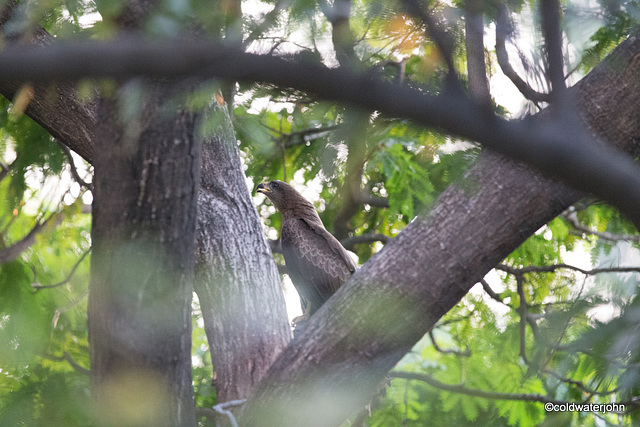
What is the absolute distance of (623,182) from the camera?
114 centimetres

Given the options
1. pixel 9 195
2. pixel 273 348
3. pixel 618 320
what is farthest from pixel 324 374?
pixel 9 195

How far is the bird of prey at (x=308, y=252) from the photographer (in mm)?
5535

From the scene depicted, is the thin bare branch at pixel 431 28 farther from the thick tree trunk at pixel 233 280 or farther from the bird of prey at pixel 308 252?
the bird of prey at pixel 308 252

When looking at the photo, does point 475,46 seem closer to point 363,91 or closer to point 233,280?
point 363,91

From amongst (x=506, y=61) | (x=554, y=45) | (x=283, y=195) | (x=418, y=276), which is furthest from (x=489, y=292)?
(x=554, y=45)

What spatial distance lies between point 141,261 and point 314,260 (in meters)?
3.21

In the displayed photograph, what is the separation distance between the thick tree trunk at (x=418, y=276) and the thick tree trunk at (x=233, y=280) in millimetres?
387

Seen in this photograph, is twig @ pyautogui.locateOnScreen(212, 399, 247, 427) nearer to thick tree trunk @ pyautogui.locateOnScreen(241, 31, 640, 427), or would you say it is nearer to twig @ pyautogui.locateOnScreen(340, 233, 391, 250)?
thick tree trunk @ pyautogui.locateOnScreen(241, 31, 640, 427)

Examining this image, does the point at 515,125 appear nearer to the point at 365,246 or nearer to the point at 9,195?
the point at 9,195

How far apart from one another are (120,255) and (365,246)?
4.40 m

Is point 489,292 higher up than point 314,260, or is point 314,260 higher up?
point 314,260

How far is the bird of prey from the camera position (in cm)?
554

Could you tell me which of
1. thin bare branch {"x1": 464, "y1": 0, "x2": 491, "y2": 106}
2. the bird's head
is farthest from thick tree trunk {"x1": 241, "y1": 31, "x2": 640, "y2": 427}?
the bird's head

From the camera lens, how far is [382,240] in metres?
6.00
